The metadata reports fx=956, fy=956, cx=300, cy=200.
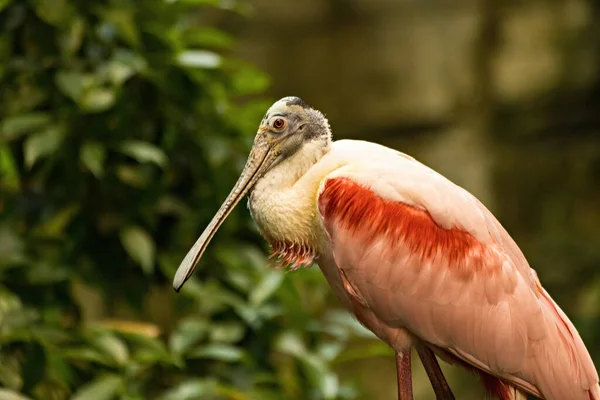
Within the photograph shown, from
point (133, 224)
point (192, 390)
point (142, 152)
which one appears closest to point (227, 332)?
point (192, 390)

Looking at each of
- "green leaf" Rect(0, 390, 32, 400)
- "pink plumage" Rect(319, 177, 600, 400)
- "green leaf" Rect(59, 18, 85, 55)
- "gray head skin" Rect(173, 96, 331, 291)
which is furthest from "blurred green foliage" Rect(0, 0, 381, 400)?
"pink plumage" Rect(319, 177, 600, 400)

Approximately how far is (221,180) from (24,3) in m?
0.79

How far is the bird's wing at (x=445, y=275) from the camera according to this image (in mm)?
1898

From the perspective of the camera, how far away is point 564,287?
481cm

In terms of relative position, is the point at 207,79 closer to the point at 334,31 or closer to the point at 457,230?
the point at 457,230

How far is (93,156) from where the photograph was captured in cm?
272

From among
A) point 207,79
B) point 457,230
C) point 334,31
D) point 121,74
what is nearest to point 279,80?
point 334,31

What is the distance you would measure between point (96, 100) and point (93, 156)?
0.17 metres

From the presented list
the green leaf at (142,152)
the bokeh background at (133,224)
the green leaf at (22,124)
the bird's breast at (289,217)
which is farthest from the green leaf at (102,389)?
the bird's breast at (289,217)

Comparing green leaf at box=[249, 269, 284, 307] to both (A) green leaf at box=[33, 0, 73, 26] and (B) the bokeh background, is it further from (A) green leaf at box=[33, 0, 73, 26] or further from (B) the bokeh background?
(A) green leaf at box=[33, 0, 73, 26]

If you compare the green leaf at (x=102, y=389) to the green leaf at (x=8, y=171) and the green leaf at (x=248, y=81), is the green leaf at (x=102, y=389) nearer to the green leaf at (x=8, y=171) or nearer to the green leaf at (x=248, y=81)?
the green leaf at (x=8, y=171)

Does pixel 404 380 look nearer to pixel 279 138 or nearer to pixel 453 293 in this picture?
pixel 453 293

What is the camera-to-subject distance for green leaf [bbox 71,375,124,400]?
8.50 ft

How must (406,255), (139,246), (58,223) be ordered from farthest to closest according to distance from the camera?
1. (58,223)
2. (139,246)
3. (406,255)
